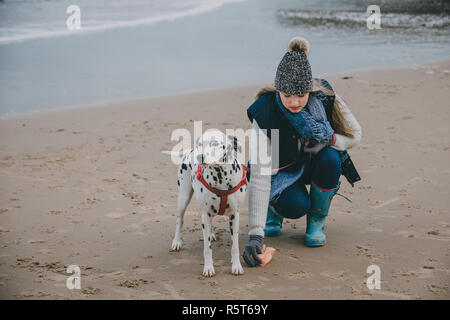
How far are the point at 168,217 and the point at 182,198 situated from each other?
2.61 feet

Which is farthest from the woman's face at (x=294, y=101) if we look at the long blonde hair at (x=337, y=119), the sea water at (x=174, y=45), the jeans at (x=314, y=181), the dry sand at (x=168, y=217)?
the sea water at (x=174, y=45)

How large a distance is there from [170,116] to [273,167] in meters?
4.63

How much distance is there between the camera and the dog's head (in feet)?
11.9

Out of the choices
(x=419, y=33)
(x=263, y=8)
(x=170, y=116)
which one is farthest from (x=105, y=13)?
(x=170, y=116)

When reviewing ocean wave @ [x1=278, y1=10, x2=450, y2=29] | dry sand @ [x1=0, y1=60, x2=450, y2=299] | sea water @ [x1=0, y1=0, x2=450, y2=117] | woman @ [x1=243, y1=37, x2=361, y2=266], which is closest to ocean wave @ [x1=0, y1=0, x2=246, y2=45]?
sea water @ [x1=0, y1=0, x2=450, y2=117]

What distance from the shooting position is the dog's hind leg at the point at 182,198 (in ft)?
14.5

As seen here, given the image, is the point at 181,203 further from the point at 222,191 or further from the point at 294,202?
the point at 294,202

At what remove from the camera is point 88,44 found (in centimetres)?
1484

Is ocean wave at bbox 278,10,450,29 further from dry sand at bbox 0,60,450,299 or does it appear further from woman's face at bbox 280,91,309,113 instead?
woman's face at bbox 280,91,309,113

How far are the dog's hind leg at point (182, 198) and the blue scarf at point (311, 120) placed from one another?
909mm

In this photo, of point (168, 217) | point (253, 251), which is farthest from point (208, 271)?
point (168, 217)

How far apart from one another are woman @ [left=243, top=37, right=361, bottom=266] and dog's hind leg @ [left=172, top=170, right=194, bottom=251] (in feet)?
1.65

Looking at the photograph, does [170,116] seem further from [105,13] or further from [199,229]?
[105,13]

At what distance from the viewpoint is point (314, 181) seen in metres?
4.47
